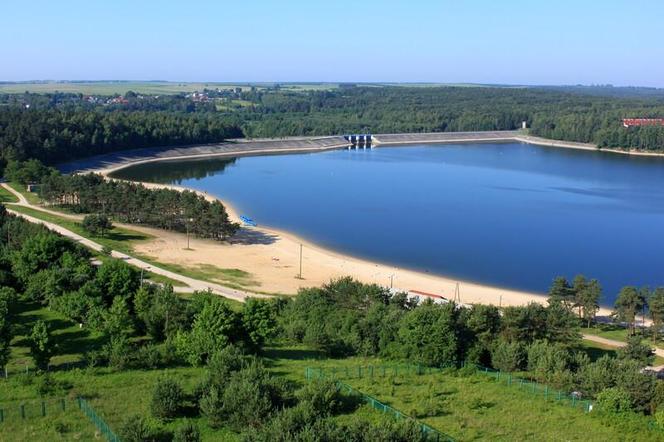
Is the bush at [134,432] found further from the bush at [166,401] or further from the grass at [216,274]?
the grass at [216,274]

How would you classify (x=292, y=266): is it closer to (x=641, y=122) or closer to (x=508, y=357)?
(x=508, y=357)

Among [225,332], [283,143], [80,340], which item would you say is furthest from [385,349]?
[283,143]

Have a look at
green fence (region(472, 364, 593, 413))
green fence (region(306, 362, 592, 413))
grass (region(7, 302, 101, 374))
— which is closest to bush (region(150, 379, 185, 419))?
green fence (region(306, 362, 592, 413))

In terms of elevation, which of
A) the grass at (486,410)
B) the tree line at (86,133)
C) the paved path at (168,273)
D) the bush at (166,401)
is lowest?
the paved path at (168,273)

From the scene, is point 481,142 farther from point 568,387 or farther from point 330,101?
point 568,387

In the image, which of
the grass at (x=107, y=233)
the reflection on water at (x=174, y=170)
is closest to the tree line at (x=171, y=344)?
the grass at (x=107, y=233)

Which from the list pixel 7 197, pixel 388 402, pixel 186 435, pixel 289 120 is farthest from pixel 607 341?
pixel 289 120

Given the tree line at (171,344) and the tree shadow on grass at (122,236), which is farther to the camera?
the tree shadow on grass at (122,236)
